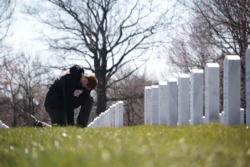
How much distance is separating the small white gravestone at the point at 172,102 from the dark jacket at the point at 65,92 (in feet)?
6.70

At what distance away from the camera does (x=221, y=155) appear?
8.55ft

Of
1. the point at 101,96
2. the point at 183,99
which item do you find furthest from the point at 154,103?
the point at 101,96

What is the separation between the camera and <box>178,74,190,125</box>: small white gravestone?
29.9 ft

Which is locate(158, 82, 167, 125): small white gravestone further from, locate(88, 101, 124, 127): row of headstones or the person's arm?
locate(88, 101, 124, 127): row of headstones

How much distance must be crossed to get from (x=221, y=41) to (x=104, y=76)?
16509 mm

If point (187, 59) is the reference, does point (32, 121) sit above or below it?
below

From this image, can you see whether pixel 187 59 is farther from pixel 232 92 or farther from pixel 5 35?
pixel 232 92

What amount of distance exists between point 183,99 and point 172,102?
66cm

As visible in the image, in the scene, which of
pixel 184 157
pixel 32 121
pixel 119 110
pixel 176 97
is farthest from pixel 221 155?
pixel 119 110

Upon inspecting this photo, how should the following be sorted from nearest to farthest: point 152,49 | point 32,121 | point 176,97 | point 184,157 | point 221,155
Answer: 1. point 184,157
2. point 221,155
3. point 176,97
4. point 32,121
5. point 152,49

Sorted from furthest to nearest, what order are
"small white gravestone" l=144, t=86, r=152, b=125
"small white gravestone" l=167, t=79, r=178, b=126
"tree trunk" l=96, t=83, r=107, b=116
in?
"tree trunk" l=96, t=83, r=107, b=116 → "small white gravestone" l=144, t=86, r=152, b=125 → "small white gravestone" l=167, t=79, r=178, b=126

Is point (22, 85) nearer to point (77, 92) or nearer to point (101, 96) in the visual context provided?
point (101, 96)

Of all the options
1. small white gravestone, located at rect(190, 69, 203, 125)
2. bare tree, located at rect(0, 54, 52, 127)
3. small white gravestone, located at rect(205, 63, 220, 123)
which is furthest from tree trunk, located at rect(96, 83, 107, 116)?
small white gravestone, located at rect(205, 63, 220, 123)

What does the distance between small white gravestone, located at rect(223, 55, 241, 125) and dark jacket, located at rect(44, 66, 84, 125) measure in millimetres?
4290
